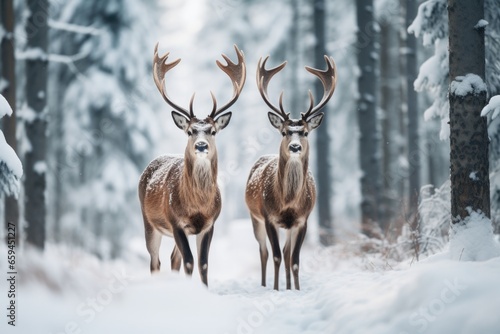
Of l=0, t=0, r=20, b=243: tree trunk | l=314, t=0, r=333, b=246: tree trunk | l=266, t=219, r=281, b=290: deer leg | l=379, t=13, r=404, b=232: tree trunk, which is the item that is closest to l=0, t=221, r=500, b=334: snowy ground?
l=266, t=219, r=281, b=290: deer leg

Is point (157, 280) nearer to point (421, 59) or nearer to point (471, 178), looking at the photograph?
point (471, 178)

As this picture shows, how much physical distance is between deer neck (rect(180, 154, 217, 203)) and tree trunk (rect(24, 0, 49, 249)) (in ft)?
13.4

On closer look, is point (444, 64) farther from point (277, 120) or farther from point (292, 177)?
point (292, 177)

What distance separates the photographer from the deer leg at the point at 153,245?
8.52 m

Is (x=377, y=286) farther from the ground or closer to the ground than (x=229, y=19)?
closer to the ground

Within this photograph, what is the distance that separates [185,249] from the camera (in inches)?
288

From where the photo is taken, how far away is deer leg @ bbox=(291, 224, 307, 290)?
7.73 m

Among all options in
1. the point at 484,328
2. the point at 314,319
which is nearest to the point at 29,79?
the point at 314,319

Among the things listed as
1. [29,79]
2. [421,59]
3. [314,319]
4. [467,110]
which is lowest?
[314,319]

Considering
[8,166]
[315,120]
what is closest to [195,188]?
[315,120]

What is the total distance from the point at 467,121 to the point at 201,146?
318 cm

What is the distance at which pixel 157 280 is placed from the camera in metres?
6.08

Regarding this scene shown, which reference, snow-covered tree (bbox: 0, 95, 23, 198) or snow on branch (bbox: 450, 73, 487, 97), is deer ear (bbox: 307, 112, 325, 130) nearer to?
snow on branch (bbox: 450, 73, 487, 97)

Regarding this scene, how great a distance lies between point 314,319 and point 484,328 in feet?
6.52
